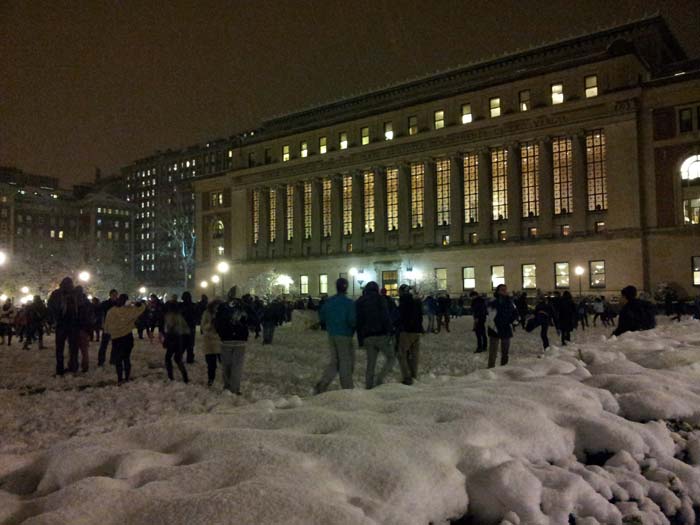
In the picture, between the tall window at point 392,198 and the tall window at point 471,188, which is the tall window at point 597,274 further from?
the tall window at point 392,198

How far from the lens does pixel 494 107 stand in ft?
192

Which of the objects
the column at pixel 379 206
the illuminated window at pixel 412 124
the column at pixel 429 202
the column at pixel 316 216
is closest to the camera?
the column at pixel 429 202

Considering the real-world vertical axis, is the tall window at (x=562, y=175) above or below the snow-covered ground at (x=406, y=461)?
above

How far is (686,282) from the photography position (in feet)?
157

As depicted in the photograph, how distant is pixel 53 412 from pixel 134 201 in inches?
6124

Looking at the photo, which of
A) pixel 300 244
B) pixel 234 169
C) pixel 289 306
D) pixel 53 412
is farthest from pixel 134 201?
pixel 53 412

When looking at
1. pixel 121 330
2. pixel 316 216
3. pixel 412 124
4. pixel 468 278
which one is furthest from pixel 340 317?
pixel 316 216

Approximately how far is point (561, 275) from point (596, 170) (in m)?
9.57

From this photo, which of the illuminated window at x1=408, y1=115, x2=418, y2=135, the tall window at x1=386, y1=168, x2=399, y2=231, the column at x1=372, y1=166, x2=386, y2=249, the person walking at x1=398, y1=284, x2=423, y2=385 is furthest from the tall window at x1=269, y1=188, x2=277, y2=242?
the person walking at x1=398, y1=284, x2=423, y2=385

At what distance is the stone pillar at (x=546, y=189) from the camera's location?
54281mm

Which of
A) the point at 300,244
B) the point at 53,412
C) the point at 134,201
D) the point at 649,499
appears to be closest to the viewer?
→ the point at 649,499

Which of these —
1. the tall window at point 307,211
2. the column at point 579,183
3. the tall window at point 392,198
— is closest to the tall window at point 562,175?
the column at point 579,183

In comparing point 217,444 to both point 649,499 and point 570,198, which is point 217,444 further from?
point 570,198

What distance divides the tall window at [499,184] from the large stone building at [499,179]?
119 millimetres
